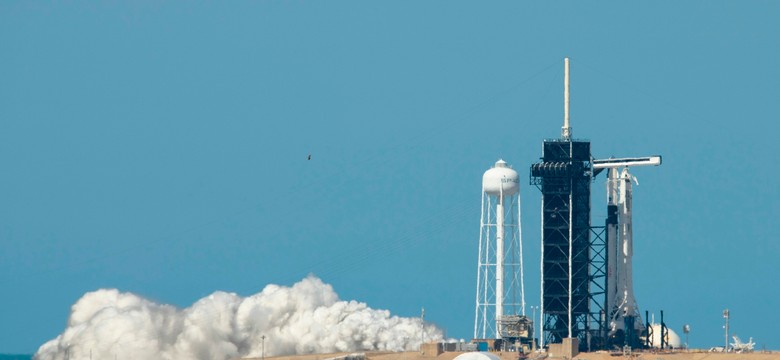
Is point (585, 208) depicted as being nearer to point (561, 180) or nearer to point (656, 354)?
point (561, 180)

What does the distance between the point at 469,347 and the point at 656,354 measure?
20.4m

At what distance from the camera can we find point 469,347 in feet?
650

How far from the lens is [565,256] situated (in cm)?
19500

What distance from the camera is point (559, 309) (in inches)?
7697

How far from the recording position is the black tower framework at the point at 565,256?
19488 cm

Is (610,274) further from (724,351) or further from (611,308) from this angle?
(724,351)

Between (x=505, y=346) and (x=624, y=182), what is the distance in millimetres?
21023

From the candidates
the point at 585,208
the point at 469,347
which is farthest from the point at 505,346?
the point at 585,208

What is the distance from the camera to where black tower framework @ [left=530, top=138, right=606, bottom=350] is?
195 meters

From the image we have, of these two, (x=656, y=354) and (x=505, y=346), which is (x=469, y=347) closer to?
(x=505, y=346)

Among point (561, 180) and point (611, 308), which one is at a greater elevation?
point (561, 180)

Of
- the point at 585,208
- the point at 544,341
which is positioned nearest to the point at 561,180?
the point at 585,208

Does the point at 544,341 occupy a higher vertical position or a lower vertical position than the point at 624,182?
lower

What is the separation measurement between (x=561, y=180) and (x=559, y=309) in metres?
13.1
